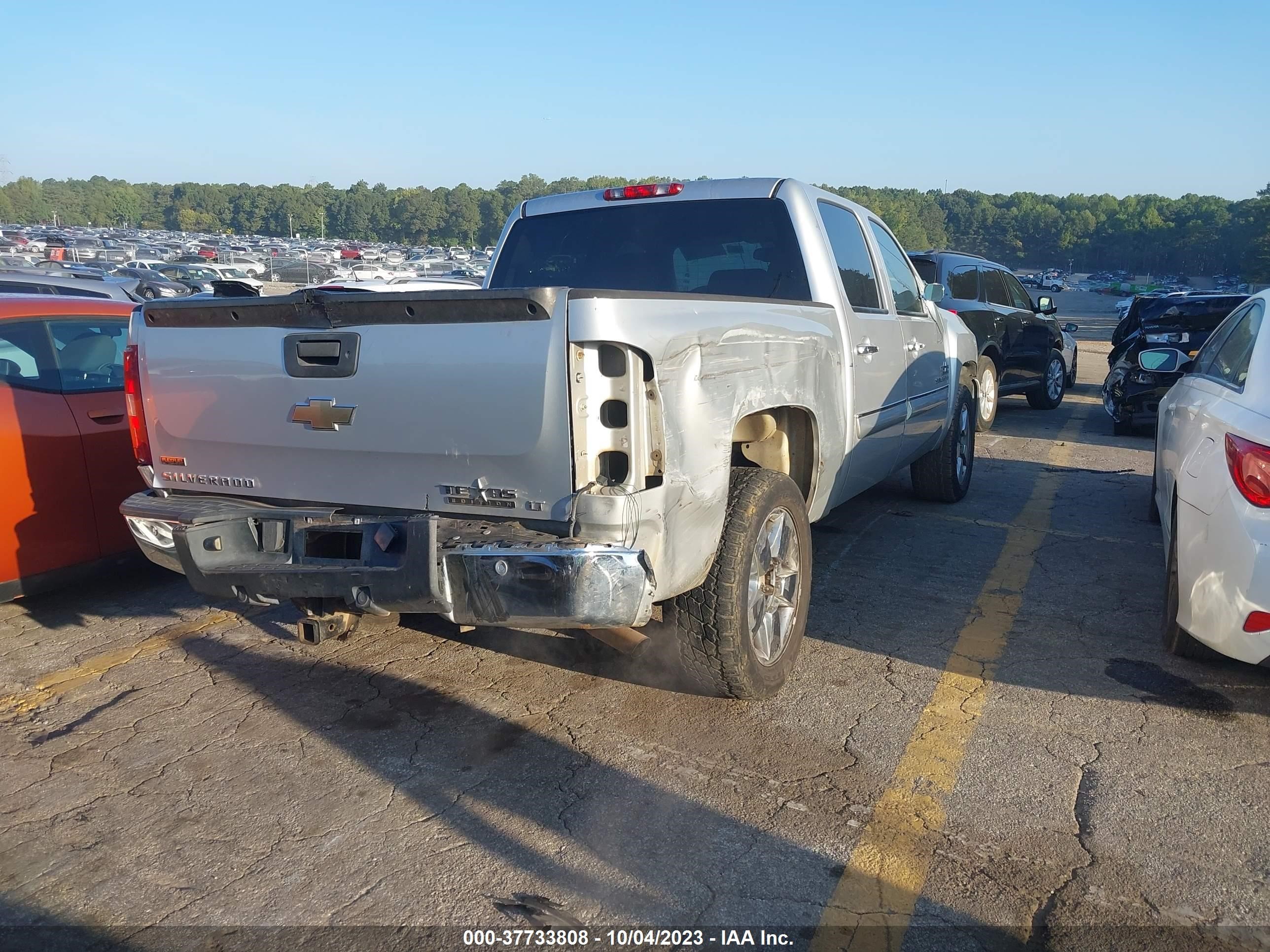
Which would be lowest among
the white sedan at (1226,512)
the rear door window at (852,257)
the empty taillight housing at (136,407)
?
the white sedan at (1226,512)

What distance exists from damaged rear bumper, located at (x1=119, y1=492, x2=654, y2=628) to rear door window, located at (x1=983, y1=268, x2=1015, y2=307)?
9.70 metres

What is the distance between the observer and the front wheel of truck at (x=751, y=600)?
11.5 feet

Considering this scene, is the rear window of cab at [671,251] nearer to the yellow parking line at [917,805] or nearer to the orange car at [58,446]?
the yellow parking line at [917,805]

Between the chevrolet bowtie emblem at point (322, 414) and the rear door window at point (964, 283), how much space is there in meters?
8.67

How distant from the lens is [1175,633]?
4105 millimetres

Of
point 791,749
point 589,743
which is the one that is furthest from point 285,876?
point 791,749

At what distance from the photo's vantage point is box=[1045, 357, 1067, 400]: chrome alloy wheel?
12852 millimetres

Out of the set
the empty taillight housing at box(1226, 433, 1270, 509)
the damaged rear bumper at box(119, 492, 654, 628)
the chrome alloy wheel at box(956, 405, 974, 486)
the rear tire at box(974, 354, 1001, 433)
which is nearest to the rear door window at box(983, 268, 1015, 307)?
the rear tire at box(974, 354, 1001, 433)

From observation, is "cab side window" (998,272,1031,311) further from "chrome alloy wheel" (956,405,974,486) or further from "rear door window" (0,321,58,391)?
"rear door window" (0,321,58,391)

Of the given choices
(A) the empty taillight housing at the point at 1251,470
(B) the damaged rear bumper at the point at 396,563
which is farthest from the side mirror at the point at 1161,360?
(B) the damaged rear bumper at the point at 396,563

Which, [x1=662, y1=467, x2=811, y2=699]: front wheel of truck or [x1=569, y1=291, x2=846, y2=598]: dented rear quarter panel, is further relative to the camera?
[x1=662, y1=467, x2=811, y2=699]: front wheel of truck

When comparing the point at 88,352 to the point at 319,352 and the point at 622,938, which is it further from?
the point at 622,938

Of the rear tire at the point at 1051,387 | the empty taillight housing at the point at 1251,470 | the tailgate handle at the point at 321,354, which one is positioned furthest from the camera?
the rear tire at the point at 1051,387

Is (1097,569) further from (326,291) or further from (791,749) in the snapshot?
(326,291)
